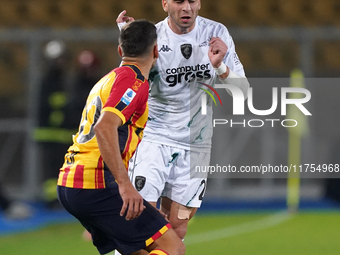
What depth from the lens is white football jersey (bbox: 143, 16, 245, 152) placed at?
4.45m

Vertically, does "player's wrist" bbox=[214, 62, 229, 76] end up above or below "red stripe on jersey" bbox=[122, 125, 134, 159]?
above

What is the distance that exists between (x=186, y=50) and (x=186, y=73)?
168mm

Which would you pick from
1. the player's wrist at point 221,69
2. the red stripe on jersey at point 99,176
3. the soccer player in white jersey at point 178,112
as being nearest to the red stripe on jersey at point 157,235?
the red stripe on jersey at point 99,176

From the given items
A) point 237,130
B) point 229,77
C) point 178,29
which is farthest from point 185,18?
point 237,130

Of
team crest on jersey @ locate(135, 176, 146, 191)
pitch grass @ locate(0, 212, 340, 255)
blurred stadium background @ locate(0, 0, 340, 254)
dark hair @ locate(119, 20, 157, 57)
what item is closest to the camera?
dark hair @ locate(119, 20, 157, 57)

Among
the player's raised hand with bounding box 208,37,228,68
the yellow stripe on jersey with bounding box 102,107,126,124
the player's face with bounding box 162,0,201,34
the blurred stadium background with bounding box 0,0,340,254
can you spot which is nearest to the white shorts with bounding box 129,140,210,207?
the player's raised hand with bounding box 208,37,228,68

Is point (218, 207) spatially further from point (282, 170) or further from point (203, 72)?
point (203, 72)

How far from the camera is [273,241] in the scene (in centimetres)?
643

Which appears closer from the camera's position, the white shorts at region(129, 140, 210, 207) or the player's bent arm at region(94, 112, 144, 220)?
the player's bent arm at region(94, 112, 144, 220)

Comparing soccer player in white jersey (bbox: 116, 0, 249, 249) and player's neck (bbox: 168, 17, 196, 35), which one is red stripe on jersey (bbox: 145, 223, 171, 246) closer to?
soccer player in white jersey (bbox: 116, 0, 249, 249)

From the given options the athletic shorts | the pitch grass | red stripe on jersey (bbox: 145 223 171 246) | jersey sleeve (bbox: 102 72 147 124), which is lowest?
the pitch grass

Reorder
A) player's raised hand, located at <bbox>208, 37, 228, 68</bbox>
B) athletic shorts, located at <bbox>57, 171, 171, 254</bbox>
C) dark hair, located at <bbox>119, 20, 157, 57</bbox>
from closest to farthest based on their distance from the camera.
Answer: athletic shorts, located at <bbox>57, 171, 171, 254</bbox>
dark hair, located at <bbox>119, 20, 157, 57</bbox>
player's raised hand, located at <bbox>208, 37, 228, 68</bbox>

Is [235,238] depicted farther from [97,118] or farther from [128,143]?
[97,118]

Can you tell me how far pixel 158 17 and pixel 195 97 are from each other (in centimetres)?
685
